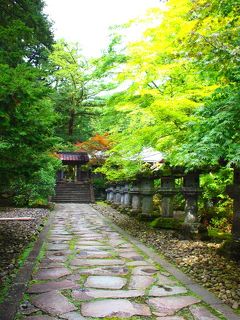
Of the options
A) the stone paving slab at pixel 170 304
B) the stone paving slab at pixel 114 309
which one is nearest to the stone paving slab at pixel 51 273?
the stone paving slab at pixel 114 309

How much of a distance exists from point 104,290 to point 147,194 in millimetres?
7383

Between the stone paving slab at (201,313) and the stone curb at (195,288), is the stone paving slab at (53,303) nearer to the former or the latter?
the stone paving slab at (201,313)

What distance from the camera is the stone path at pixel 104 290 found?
3.41 metres

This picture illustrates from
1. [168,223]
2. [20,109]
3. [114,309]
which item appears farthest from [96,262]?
[168,223]

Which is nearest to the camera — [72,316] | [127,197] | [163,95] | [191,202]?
[72,316]

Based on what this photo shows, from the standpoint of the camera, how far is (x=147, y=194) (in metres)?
11.4

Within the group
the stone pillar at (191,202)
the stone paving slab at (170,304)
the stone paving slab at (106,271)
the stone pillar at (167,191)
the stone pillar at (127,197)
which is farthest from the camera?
the stone pillar at (127,197)

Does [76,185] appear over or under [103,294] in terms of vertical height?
over

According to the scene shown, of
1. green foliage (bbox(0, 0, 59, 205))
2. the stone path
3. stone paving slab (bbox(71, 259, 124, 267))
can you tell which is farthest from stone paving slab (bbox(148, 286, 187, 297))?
green foliage (bbox(0, 0, 59, 205))

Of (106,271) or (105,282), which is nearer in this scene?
(105,282)

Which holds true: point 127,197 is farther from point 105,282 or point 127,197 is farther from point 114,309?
point 114,309

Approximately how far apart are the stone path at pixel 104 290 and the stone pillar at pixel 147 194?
4.70 metres

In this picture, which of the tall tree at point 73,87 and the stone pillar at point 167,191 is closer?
the stone pillar at point 167,191

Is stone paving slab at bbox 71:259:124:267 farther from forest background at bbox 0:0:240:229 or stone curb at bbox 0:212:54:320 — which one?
forest background at bbox 0:0:240:229
